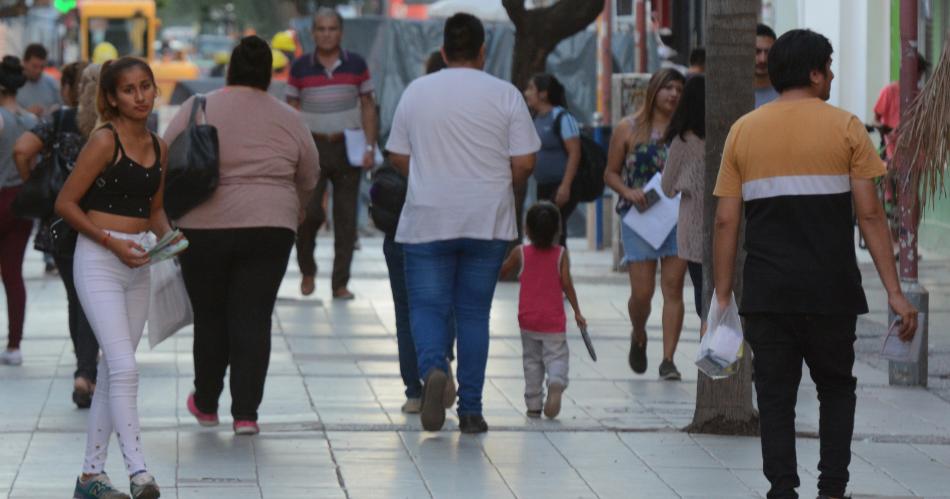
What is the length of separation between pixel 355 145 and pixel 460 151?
6445mm

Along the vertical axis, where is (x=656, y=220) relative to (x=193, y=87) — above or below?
above

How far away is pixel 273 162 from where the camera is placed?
8633 mm

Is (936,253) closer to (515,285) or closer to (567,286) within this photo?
(515,285)

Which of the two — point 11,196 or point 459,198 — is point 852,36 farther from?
point 459,198

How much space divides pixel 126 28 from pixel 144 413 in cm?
4549

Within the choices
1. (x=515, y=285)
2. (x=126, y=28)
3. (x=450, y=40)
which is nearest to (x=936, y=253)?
(x=515, y=285)

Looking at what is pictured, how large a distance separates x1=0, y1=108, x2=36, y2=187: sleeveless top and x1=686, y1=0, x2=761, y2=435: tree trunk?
4735 millimetres

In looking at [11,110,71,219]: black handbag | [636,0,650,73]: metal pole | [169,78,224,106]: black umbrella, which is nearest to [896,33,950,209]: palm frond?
[11,110,71,219]: black handbag

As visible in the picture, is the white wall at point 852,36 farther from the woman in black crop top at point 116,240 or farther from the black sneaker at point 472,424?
the woman in black crop top at point 116,240

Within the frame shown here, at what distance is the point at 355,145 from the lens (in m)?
15.0

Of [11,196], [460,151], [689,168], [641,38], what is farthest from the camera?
[641,38]

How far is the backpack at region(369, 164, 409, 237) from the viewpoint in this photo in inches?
358

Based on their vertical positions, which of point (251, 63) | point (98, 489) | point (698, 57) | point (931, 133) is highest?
point (251, 63)

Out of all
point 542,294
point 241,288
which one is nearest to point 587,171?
point 542,294
